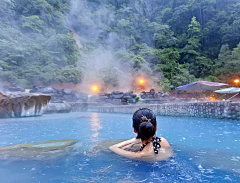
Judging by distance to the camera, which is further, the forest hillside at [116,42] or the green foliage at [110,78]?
the green foliage at [110,78]

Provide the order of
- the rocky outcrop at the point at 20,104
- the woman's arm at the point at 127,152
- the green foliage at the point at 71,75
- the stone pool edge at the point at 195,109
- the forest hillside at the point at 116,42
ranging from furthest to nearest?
the green foliage at the point at 71,75 → the forest hillside at the point at 116,42 → the rocky outcrop at the point at 20,104 → the stone pool edge at the point at 195,109 → the woman's arm at the point at 127,152

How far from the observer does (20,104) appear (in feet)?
27.6

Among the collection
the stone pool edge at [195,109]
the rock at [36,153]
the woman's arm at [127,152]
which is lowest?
the rock at [36,153]

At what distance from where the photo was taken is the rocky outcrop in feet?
26.2

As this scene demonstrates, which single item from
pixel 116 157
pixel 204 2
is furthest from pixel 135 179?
pixel 204 2

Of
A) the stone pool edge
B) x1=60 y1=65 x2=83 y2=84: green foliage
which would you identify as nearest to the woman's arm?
the stone pool edge

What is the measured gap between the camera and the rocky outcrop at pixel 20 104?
797 centimetres

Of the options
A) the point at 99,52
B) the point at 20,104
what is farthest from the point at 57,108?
the point at 99,52

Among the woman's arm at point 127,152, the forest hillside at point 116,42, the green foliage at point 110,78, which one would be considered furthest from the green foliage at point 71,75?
the woman's arm at point 127,152

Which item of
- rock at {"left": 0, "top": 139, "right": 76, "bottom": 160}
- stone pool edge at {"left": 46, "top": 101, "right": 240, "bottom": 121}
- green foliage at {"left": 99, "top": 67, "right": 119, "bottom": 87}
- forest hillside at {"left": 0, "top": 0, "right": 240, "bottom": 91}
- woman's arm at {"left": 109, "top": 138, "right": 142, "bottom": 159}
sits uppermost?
forest hillside at {"left": 0, "top": 0, "right": 240, "bottom": 91}

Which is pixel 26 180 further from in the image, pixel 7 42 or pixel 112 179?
pixel 7 42

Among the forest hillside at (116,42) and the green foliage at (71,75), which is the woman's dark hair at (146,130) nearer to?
the forest hillside at (116,42)

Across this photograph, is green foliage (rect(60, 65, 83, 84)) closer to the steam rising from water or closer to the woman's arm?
the steam rising from water

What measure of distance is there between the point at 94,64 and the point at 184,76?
12.8 meters
